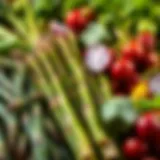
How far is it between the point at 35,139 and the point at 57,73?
0.50 ft

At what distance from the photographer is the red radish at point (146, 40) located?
3.26ft

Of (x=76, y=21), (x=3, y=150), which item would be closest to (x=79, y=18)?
(x=76, y=21)

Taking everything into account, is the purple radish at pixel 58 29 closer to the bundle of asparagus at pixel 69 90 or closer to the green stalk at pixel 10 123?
the bundle of asparagus at pixel 69 90

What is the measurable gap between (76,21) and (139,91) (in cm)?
24

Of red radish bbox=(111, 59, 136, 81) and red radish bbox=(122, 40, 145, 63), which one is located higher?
red radish bbox=(122, 40, 145, 63)

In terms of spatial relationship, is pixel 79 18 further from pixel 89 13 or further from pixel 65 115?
pixel 65 115

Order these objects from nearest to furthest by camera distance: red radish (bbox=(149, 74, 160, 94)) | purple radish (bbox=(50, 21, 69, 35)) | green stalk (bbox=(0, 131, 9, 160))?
1. green stalk (bbox=(0, 131, 9, 160))
2. red radish (bbox=(149, 74, 160, 94))
3. purple radish (bbox=(50, 21, 69, 35))

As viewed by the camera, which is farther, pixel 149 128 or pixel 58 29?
pixel 58 29

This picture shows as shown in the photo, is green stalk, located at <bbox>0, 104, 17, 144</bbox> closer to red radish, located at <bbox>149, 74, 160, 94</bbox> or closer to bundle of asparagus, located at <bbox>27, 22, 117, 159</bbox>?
bundle of asparagus, located at <bbox>27, 22, 117, 159</bbox>

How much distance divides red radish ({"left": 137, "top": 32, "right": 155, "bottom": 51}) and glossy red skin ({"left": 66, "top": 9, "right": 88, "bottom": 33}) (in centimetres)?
13

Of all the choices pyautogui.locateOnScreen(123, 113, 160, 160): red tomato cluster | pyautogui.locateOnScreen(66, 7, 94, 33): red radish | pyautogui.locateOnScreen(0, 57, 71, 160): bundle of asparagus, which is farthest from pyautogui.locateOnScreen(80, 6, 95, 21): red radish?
pyautogui.locateOnScreen(123, 113, 160, 160): red tomato cluster

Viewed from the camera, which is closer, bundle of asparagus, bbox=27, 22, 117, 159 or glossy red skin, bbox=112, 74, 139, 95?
bundle of asparagus, bbox=27, 22, 117, 159

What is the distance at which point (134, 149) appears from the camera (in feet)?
2.67

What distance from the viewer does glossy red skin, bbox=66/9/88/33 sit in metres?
1.07
